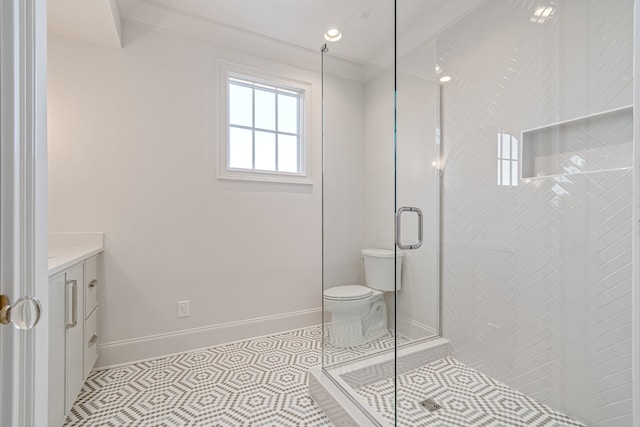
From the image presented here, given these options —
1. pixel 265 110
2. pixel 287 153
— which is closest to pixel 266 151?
pixel 287 153

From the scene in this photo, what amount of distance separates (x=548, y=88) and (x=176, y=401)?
2602 mm

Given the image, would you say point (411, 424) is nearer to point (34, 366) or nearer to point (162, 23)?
point (34, 366)

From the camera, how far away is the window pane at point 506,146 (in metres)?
1.73

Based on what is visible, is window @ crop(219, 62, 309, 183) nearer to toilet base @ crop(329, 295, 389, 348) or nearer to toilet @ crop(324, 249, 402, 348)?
toilet @ crop(324, 249, 402, 348)

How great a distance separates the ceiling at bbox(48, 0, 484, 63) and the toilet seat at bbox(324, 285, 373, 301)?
146cm

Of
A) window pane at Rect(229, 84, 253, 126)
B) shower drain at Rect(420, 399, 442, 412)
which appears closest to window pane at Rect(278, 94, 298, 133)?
window pane at Rect(229, 84, 253, 126)

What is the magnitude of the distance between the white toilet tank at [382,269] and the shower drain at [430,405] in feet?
1.92

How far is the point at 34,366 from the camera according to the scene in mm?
623

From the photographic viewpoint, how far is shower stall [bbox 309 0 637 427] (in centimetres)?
137

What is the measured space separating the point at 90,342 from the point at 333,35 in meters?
2.49

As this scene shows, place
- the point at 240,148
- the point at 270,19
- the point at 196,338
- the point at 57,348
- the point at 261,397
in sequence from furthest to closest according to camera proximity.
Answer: the point at 240,148 < the point at 196,338 < the point at 270,19 < the point at 261,397 < the point at 57,348

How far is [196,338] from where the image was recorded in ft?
7.55

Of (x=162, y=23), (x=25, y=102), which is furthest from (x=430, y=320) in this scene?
(x=162, y=23)

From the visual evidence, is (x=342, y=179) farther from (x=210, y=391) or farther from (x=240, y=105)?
(x=210, y=391)
